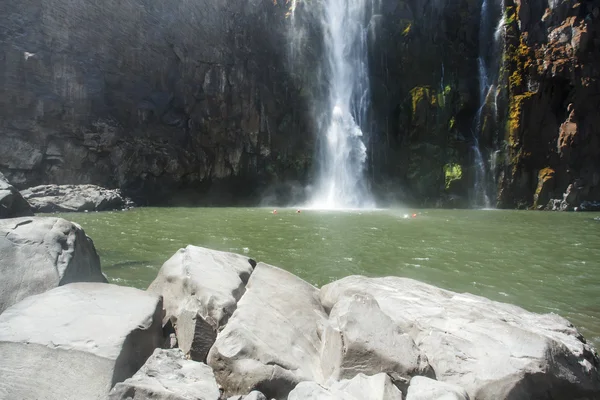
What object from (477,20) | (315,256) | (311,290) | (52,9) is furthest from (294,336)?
(477,20)

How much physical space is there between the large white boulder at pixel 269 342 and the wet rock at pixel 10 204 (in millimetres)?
8545

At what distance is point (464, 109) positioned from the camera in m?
35.1

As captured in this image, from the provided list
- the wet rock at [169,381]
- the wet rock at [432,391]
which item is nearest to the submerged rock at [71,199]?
the wet rock at [169,381]

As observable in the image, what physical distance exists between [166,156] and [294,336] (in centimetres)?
3223

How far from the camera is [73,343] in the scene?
321 cm

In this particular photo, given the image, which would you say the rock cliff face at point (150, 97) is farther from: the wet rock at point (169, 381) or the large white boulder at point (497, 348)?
the wet rock at point (169, 381)

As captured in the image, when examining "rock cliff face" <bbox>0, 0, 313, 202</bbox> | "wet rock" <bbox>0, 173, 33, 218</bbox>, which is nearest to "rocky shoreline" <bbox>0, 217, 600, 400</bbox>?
"wet rock" <bbox>0, 173, 33, 218</bbox>

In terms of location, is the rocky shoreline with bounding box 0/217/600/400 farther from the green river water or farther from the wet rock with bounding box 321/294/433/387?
the green river water

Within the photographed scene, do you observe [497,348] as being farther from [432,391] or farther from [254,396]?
[254,396]

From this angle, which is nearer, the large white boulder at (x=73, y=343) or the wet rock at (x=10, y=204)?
the large white boulder at (x=73, y=343)

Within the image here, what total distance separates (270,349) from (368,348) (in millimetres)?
957

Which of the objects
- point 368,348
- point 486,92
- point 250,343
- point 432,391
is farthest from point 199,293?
point 486,92

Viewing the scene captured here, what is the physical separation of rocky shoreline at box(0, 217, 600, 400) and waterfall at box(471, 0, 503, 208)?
3196 cm

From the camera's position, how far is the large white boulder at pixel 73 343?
2.98 metres
